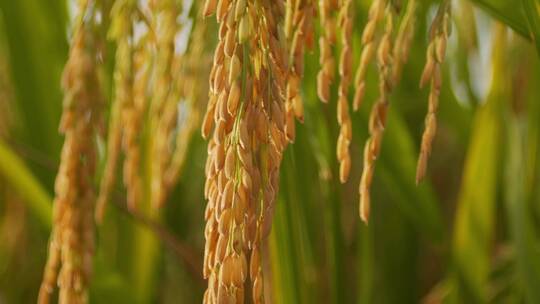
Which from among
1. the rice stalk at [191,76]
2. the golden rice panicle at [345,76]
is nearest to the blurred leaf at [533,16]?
the golden rice panicle at [345,76]

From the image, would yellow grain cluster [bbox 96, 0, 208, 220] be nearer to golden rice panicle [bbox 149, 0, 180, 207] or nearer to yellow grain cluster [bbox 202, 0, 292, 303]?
golden rice panicle [bbox 149, 0, 180, 207]

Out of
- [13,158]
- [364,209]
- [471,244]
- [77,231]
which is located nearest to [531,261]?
[471,244]

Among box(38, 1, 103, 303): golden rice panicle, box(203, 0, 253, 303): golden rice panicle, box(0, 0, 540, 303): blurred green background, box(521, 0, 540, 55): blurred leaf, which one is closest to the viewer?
box(203, 0, 253, 303): golden rice panicle

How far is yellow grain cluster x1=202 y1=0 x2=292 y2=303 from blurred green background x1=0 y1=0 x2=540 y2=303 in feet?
0.68

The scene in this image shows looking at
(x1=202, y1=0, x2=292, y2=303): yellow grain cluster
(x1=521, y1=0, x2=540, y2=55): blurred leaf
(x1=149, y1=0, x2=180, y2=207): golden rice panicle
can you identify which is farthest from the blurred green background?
(x1=202, y1=0, x2=292, y2=303): yellow grain cluster

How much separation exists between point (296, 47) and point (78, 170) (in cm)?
25

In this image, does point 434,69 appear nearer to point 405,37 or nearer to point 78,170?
point 405,37

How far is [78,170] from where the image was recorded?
748 mm

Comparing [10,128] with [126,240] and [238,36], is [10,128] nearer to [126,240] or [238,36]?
[126,240]

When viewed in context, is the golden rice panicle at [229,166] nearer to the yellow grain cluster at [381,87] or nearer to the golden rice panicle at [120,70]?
the yellow grain cluster at [381,87]

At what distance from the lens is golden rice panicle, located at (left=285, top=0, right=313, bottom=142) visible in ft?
1.94

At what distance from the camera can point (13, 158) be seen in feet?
3.23

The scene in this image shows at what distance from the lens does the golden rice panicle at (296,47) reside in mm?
593

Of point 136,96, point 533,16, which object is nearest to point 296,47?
point 533,16
